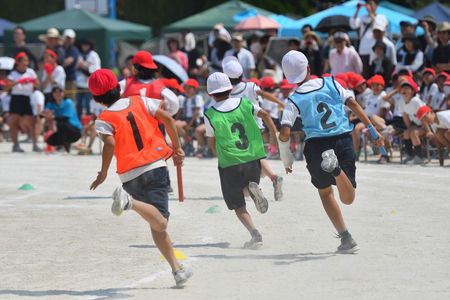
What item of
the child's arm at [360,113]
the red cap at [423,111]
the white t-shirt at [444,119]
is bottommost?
the white t-shirt at [444,119]

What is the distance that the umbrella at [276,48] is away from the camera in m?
16.3

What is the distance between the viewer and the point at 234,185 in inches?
244

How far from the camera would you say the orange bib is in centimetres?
483

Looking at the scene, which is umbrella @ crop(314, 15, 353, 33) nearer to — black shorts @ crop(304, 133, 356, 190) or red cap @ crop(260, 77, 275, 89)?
red cap @ crop(260, 77, 275, 89)

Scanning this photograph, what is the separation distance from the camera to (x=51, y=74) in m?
17.1

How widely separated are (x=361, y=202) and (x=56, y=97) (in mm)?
9647

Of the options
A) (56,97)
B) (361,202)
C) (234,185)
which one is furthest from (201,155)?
(234,185)

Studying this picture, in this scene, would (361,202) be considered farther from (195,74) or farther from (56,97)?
(195,74)

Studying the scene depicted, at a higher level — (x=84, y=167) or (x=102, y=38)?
(x=102, y=38)

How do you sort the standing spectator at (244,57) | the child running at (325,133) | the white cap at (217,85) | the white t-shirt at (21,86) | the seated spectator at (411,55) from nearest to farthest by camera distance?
the child running at (325,133) < the white cap at (217,85) < the seated spectator at (411,55) < the standing spectator at (244,57) < the white t-shirt at (21,86)

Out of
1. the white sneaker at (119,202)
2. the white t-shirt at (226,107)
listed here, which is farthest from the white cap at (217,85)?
the white sneaker at (119,202)

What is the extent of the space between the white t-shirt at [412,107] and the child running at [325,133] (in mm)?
6200

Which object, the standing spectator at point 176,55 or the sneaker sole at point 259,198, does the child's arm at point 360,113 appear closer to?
the sneaker sole at point 259,198

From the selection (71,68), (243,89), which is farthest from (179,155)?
(71,68)
